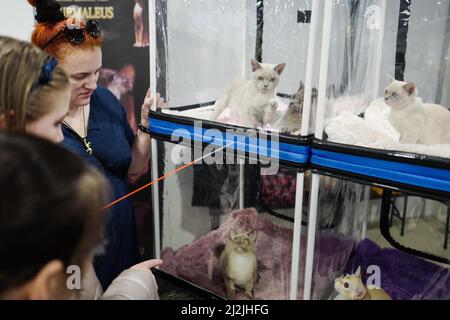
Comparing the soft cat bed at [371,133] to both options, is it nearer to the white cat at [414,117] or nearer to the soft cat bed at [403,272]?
the white cat at [414,117]

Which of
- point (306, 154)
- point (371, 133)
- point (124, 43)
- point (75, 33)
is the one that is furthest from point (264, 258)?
point (124, 43)

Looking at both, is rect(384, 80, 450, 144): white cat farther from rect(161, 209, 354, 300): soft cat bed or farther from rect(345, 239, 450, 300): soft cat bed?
rect(345, 239, 450, 300): soft cat bed

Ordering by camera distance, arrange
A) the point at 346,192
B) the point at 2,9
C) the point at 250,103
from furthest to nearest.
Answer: the point at 2,9
the point at 346,192
the point at 250,103

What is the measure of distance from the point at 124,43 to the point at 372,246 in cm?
135

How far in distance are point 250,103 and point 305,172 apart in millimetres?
309

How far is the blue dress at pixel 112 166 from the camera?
51.3 inches

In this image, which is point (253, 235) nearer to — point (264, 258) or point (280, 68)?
point (264, 258)

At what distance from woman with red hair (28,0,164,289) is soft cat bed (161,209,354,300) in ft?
0.96

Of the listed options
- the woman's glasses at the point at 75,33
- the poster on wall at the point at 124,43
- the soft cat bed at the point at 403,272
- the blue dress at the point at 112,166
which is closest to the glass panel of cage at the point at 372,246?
the soft cat bed at the point at 403,272

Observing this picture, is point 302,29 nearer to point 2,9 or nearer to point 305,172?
point 305,172

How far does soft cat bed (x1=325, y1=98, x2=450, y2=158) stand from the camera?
113 cm

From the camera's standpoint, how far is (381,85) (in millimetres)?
1470

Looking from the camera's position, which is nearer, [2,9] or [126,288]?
[126,288]

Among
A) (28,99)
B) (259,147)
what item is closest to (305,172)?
(259,147)
